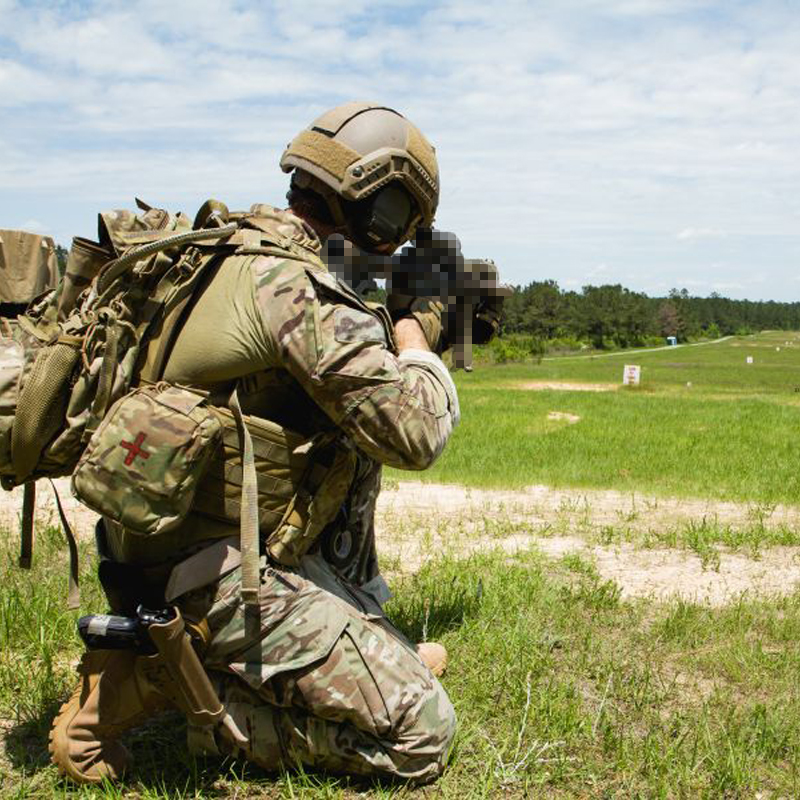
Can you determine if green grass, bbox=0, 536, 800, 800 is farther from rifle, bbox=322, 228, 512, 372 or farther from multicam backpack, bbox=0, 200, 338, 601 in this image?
rifle, bbox=322, 228, 512, 372

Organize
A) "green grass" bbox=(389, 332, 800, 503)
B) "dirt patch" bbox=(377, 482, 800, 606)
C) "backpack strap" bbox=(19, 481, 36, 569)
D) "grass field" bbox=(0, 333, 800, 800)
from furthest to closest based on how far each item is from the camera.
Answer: "green grass" bbox=(389, 332, 800, 503)
"dirt patch" bbox=(377, 482, 800, 606)
"backpack strap" bbox=(19, 481, 36, 569)
"grass field" bbox=(0, 333, 800, 800)

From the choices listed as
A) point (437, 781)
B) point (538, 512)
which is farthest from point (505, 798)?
point (538, 512)

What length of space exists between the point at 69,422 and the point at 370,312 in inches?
34.7

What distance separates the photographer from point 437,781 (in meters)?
2.78

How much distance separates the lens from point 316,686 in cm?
264

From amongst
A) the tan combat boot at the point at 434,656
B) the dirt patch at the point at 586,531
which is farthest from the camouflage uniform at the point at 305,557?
the dirt patch at the point at 586,531

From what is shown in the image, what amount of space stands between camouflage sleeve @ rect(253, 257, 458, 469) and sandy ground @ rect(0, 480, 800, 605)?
2499 mm

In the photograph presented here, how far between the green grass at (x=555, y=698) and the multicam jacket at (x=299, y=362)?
73 centimetres

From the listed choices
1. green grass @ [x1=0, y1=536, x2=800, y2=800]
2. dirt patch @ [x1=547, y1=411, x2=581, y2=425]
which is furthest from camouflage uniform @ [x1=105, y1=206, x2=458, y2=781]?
dirt patch @ [x1=547, y1=411, x2=581, y2=425]

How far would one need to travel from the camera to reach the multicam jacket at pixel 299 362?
250 cm

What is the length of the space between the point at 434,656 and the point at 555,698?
0.46 m

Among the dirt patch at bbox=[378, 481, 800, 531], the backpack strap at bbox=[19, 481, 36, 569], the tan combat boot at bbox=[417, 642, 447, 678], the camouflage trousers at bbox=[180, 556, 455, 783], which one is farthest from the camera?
the dirt patch at bbox=[378, 481, 800, 531]

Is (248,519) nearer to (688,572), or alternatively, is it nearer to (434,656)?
(434,656)

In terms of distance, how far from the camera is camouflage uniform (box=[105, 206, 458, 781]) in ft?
8.29
